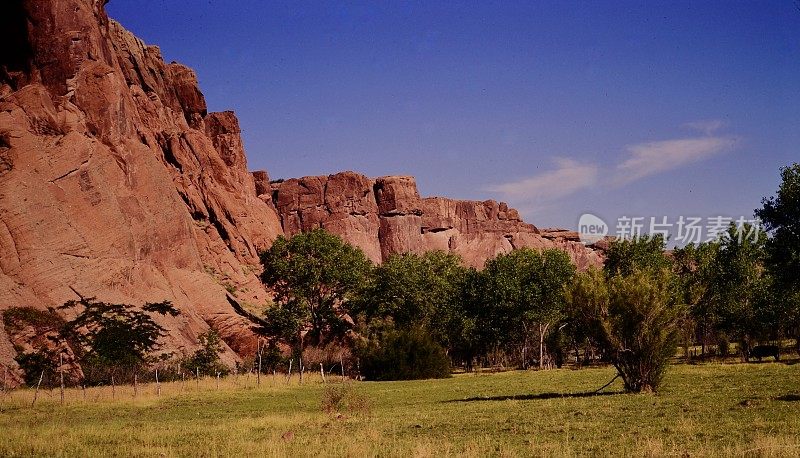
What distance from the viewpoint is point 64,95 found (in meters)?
73.8

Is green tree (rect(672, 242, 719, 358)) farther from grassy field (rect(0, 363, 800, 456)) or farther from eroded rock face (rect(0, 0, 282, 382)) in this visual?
eroded rock face (rect(0, 0, 282, 382))

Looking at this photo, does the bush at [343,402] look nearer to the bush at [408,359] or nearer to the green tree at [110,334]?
the green tree at [110,334]

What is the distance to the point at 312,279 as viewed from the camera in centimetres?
7769

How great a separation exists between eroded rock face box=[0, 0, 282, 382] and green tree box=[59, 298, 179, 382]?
13.8 feet

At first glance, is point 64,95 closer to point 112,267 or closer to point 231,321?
point 112,267

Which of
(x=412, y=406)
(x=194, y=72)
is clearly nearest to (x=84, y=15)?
(x=194, y=72)

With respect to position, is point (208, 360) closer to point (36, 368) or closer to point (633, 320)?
point (36, 368)

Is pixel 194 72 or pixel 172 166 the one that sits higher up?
pixel 194 72

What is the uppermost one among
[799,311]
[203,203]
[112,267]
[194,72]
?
[194,72]

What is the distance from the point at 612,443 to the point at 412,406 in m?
15.0

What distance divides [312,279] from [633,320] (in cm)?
5341

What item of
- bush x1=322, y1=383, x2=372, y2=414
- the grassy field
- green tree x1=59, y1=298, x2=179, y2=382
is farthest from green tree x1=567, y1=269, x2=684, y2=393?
green tree x1=59, y1=298, x2=179, y2=382

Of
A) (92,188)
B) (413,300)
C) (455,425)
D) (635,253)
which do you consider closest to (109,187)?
(92,188)

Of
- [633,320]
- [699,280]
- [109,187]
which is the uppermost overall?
[109,187]
